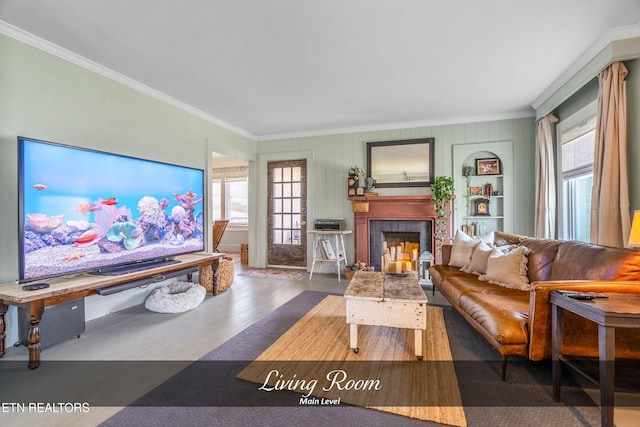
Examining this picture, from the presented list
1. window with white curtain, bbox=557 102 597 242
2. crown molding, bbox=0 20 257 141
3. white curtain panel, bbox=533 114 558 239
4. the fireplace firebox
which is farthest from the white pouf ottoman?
window with white curtain, bbox=557 102 597 242

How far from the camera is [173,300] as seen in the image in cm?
296

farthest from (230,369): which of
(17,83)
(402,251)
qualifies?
(402,251)

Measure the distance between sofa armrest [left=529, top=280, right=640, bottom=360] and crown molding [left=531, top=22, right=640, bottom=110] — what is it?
210 cm

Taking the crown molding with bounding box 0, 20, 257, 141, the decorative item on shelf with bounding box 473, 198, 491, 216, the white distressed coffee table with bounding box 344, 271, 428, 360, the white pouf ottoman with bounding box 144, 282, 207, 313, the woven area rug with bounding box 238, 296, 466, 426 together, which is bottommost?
the woven area rug with bounding box 238, 296, 466, 426

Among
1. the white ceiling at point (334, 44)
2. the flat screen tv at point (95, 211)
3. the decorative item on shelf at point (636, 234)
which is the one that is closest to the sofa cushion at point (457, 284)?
the decorative item on shelf at point (636, 234)

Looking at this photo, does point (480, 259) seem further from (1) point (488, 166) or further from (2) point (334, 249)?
(2) point (334, 249)

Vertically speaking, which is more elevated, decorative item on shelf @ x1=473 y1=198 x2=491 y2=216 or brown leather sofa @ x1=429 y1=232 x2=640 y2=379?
decorative item on shelf @ x1=473 y1=198 x2=491 y2=216

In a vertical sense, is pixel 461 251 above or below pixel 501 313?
above

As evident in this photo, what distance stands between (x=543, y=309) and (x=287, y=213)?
4216 millimetres

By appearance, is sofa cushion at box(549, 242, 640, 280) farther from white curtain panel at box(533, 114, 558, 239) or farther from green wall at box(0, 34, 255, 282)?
green wall at box(0, 34, 255, 282)

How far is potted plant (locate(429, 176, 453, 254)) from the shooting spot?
13.5 feet

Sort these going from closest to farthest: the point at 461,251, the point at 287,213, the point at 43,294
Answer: the point at 43,294 → the point at 461,251 → the point at 287,213

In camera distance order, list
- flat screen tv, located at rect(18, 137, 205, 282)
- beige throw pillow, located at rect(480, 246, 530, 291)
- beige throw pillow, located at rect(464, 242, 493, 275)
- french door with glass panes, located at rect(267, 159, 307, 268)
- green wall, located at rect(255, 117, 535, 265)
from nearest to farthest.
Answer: flat screen tv, located at rect(18, 137, 205, 282), beige throw pillow, located at rect(480, 246, 530, 291), beige throw pillow, located at rect(464, 242, 493, 275), green wall, located at rect(255, 117, 535, 265), french door with glass panes, located at rect(267, 159, 307, 268)

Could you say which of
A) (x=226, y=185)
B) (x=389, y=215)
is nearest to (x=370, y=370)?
(x=389, y=215)
